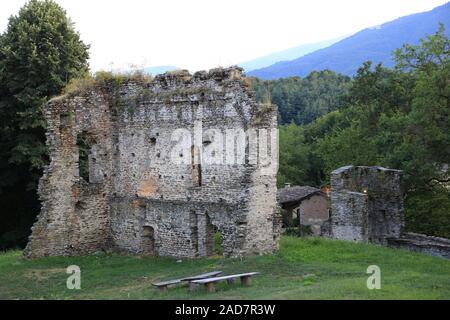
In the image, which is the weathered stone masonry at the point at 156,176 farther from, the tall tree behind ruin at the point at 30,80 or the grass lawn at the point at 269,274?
the tall tree behind ruin at the point at 30,80

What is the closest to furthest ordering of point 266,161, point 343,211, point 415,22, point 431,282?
point 431,282 < point 266,161 < point 343,211 < point 415,22

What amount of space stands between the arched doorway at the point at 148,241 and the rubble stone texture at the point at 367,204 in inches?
314

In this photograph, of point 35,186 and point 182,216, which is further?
point 35,186

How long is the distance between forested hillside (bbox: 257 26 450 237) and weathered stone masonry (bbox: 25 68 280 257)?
10.7 m

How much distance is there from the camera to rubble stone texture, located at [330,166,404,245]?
25797 mm

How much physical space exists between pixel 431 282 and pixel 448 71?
15.3 metres

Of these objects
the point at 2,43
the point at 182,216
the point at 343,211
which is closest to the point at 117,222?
the point at 182,216

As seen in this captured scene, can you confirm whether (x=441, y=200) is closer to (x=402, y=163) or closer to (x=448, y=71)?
(x=402, y=163)

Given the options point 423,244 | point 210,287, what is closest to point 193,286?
point 210,287

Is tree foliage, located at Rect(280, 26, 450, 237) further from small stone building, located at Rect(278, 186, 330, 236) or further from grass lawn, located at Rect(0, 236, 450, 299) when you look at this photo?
grass lawn, located at Rect(0, 236, 450, 299)

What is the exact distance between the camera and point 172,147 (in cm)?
2217

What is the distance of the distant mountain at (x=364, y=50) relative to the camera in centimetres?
16588

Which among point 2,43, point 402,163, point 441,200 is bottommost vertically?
point 441,200

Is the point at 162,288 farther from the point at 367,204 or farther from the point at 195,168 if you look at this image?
the point at 367,204
